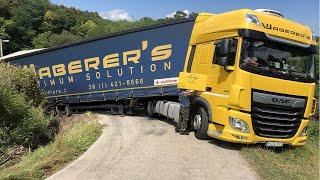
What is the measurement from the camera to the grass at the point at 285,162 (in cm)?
871

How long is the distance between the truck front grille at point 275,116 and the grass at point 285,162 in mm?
423

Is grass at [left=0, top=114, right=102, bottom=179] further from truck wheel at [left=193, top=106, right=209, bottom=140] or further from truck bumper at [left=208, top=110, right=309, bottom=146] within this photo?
truck bumper at [left=208, top=110, right=309, bottom=146]

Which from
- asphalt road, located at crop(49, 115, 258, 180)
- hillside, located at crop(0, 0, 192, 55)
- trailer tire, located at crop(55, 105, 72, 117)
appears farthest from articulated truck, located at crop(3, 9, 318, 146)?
hillside, located at crop(0, 0, 192, 55)

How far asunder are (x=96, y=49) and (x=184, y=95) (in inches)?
244

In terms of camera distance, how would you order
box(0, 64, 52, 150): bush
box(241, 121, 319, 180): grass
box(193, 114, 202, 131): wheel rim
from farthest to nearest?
box(0, 64, 52, 150): bush
box(193, 114, 202, 131): wheel rim
box(241, 121, 319, 180): grass

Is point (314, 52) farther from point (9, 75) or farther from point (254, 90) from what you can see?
point (9, 75)

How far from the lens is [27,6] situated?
309 ft

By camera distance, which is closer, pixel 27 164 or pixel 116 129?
pixel 27 164

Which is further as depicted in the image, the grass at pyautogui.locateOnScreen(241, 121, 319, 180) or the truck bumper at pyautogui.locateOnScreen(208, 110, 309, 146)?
the truck bumper at pyautogui.locateOnScreen(208, 110, 309, 146)

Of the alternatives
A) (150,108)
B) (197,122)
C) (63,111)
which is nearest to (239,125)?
(197,122)

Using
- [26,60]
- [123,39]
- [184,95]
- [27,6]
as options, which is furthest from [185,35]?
[27,6]

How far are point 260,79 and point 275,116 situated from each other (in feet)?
3.14

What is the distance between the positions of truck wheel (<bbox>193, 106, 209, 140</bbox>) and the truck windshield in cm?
187

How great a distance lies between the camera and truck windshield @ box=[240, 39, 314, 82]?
33.1ft
